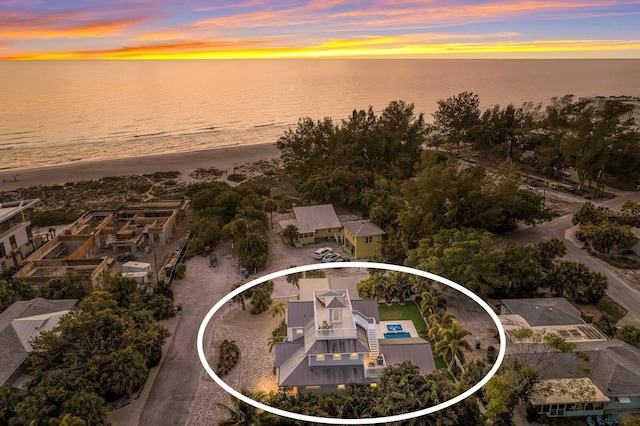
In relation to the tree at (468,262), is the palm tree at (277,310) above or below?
below

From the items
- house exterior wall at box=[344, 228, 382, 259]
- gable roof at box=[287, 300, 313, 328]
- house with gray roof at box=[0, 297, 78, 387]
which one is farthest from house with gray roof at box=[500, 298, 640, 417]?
house with gray roof at box=[0, 297, 78, 387]

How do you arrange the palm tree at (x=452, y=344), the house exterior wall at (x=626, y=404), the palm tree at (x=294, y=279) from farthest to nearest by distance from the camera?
1. the palm tree at (x=294, y=279)
2. the palm tree at (x=452, y=344)
3. the house exterior wall at (x=626, y=404)

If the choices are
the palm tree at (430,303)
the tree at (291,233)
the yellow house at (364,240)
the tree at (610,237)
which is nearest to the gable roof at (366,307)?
the palm tree at (430,303)

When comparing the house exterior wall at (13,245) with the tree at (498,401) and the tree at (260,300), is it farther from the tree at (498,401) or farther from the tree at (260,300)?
the tree at (498,401)

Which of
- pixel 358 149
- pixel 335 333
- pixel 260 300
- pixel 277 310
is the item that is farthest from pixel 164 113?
pixel 335 333

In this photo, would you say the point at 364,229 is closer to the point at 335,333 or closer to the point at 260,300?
the point at 260,300
